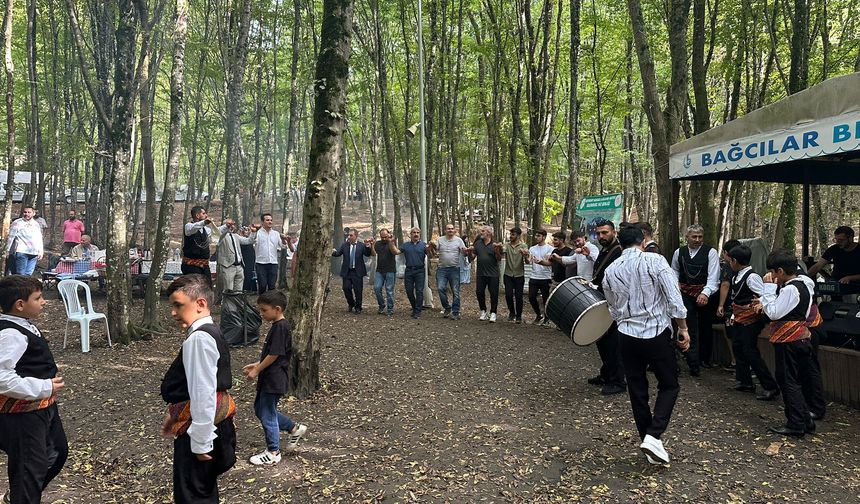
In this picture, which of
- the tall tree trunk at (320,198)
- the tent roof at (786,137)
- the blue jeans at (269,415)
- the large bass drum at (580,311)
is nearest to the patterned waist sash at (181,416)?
the blue jeans at (269,415)

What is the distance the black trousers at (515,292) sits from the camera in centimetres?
1043

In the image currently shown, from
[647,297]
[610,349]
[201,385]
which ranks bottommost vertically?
[610,349]

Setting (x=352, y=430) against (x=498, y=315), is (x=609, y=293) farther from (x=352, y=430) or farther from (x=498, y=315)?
(x=498, y=315)

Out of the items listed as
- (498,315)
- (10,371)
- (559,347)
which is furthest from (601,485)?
(498,315)

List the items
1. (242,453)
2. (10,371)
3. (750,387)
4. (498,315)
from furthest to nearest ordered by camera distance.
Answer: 1. (498,315)
2. (750,387)
3. (242,453)
4. (10,371)

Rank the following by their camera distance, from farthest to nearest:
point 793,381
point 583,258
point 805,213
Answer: point 583,258 < point 805,213 < point 793,381

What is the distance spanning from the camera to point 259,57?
60.3ft

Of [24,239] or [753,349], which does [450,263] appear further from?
[24,239]

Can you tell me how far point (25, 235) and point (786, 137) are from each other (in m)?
12.3

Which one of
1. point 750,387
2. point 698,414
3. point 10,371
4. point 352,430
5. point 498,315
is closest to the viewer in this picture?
point 10,371

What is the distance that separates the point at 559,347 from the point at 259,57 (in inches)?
575

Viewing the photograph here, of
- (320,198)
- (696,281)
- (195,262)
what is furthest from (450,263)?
(320,198)

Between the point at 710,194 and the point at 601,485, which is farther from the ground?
the point at 710,194

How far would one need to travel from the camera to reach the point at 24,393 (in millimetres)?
2902
